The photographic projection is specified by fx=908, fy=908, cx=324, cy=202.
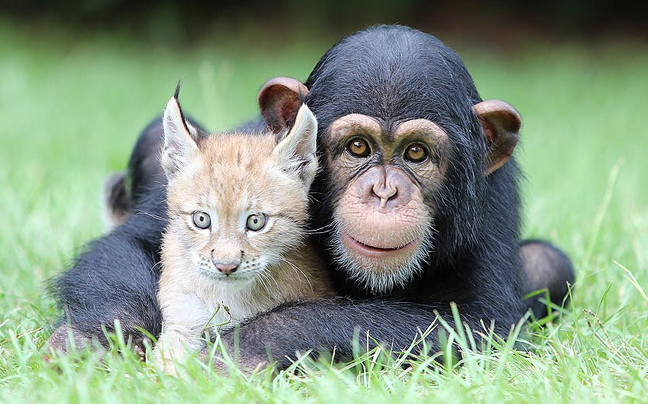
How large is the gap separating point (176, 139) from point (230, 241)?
61 cm

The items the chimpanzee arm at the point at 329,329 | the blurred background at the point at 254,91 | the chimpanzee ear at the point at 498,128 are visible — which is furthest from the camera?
the blurred background at the point at 254,91

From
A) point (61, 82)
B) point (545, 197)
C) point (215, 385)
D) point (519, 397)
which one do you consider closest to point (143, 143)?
point (215, 385)

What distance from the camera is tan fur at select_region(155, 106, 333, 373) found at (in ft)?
12.9

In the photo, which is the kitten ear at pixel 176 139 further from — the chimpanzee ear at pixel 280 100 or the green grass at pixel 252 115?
the green grass at pixel 252 115

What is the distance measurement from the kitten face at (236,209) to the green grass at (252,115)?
51cm

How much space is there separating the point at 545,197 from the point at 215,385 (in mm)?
5513

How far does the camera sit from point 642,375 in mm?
3834

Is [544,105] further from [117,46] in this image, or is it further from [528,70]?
[117,46]

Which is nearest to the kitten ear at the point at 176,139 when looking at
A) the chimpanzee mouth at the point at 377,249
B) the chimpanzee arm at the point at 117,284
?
the chimpanzee arm at the point at 117,284

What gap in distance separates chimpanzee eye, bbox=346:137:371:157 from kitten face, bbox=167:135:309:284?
1.03 ft

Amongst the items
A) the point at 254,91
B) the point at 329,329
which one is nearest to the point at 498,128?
the point at 329,329

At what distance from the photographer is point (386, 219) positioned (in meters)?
4.10

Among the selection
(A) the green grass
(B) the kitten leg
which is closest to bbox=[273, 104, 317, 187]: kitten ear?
(B) the kitten leg

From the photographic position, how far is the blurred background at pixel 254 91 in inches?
260
